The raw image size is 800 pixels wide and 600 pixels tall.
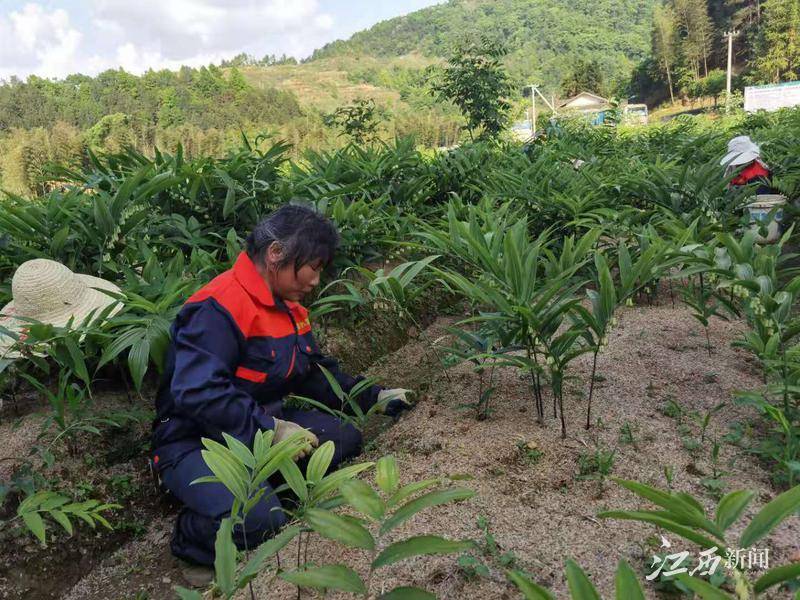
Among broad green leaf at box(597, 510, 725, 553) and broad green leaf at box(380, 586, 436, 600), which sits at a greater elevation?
broad green leaf at box(597, 510, 725, 553)

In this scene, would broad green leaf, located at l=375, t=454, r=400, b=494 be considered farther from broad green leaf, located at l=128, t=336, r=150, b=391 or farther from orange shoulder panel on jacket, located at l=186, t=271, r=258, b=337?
broad green leaf, located at l=128, t=336, r=150, b=391

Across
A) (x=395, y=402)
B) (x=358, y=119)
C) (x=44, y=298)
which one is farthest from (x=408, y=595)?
(x=358, y=119)

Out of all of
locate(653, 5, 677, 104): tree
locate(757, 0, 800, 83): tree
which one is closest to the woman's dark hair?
locate(757, 0, 800, 83): tree

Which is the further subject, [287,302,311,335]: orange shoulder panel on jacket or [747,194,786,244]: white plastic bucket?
[747,194,786,244]: white plastic bucket

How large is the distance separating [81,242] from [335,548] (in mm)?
1997

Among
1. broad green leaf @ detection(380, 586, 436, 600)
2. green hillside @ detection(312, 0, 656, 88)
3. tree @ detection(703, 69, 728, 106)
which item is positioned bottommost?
broad green leaf @ detection(380, 586, 436, 600)

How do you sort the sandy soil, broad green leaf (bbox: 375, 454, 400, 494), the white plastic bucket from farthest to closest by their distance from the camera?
the white plastic bucket < the sandy soil < broad green leaf (bbox: 375, 454, 400, 494)

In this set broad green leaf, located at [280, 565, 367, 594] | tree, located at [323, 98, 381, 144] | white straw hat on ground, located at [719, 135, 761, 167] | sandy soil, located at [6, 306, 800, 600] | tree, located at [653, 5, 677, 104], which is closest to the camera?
broad green leaf, located at [280, 565, 367, 594]

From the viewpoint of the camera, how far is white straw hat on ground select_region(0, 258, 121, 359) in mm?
2250

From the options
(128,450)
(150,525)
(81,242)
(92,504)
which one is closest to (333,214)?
(81,242)

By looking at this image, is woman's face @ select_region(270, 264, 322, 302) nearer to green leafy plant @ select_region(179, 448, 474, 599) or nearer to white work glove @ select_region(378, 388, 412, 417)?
white work glove @ select_region(378, 388, 412, 417)

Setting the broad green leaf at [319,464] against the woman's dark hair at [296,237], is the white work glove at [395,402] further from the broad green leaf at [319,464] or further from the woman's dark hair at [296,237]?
the broad green leaf at [319,464]

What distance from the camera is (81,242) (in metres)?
2.74

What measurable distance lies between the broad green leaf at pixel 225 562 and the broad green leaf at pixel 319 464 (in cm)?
18
